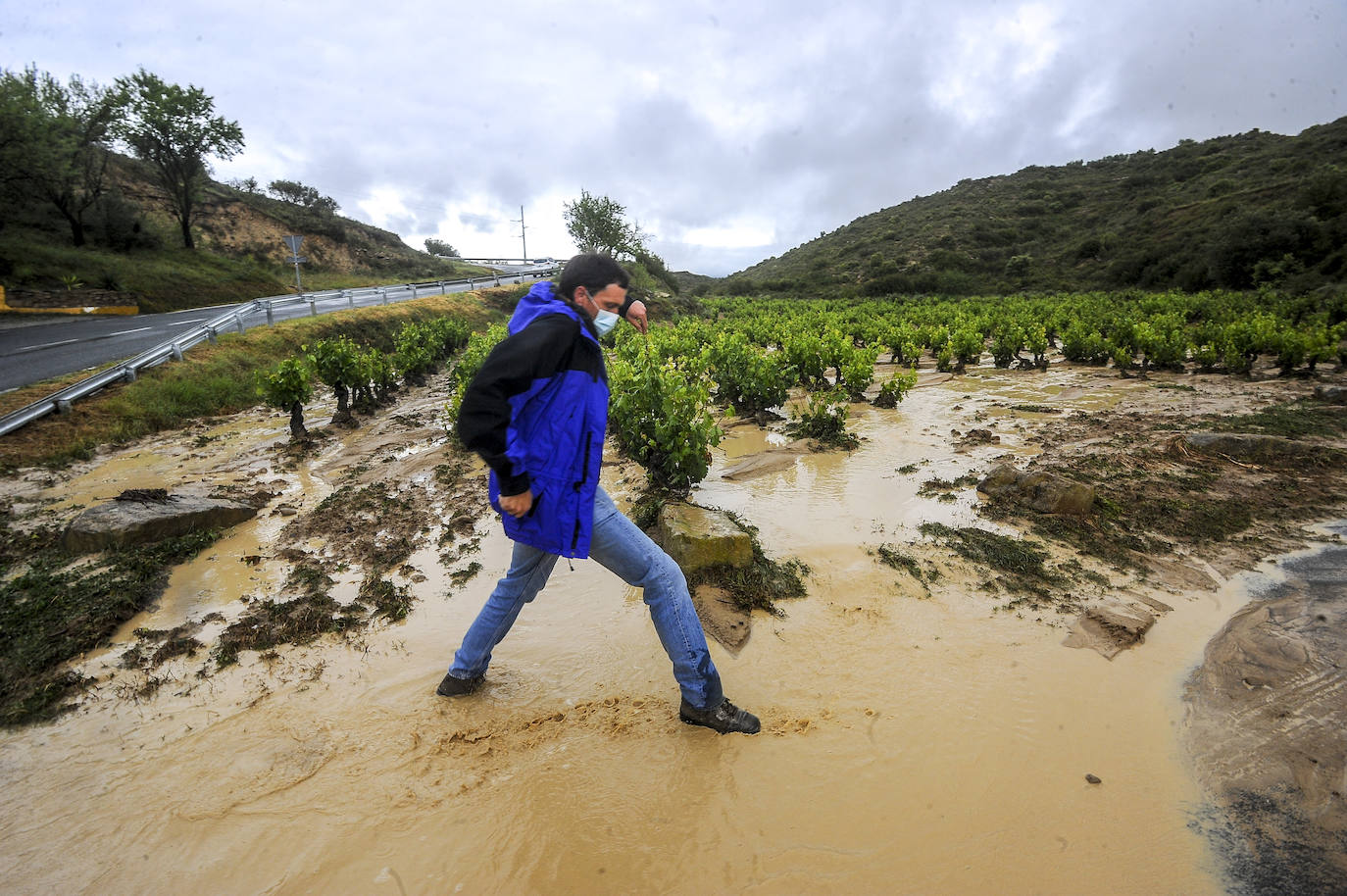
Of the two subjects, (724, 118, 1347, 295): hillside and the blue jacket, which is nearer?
the blue jacket

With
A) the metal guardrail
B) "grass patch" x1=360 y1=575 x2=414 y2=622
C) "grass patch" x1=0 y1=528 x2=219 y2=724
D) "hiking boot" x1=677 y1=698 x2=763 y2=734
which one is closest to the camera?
"hiking boot" x1=677 y1=698 x2=763 y2=734

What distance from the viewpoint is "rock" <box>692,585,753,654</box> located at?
375 cm

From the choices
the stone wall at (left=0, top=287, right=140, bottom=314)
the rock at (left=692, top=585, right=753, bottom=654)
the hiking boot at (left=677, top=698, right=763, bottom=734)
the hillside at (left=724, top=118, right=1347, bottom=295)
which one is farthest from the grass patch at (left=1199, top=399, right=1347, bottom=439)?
the stone wall at (left=0, top=287, right=140, bottom=314)

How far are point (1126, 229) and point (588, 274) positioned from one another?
54.5m

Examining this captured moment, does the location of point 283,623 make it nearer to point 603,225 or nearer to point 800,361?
point 800,361

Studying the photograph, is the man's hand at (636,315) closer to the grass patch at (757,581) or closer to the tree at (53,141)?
the grass patch at (757,581)

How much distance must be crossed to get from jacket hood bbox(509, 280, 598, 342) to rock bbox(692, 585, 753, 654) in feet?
6.57

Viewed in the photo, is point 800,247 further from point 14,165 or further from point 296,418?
point 296,418

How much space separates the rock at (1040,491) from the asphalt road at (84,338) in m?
13.9

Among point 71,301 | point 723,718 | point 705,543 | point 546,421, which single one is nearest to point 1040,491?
point 705,543

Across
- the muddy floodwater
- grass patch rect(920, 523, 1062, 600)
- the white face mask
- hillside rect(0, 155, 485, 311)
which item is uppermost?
hillside rect(0, 155, 485, 311)

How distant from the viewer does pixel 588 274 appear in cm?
262

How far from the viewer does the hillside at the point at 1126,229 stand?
2681cm

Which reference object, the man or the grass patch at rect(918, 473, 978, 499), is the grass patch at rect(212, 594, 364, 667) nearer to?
the man
